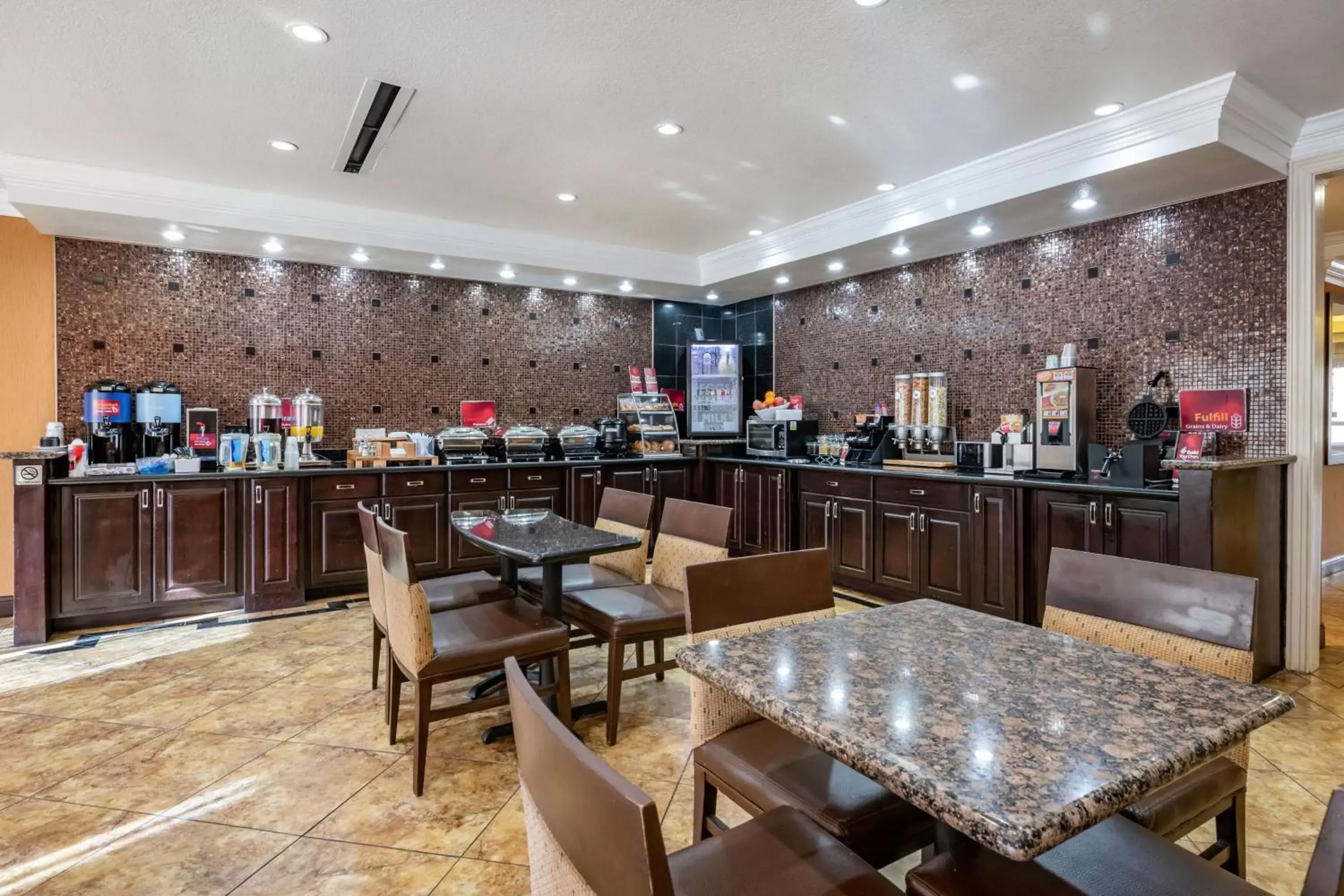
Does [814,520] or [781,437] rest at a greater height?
[781,437]

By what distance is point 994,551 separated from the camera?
166 inches

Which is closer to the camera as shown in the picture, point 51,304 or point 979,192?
point 979,192

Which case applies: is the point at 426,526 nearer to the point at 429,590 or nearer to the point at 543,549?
the point at 429,590

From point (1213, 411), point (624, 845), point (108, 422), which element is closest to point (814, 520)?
point (1213, 411)

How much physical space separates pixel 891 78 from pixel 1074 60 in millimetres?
773

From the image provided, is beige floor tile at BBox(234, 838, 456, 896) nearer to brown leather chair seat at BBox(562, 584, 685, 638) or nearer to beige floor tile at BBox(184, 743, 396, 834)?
beige floor tile at BBox(184, 743, 396, 834)

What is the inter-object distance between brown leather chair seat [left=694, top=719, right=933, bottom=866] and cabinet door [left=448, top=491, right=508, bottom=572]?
4.10m

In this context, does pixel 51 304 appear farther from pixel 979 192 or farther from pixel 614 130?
pixel 979 192

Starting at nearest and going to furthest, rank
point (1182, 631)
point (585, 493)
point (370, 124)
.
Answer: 1. point (1182, 631)
2. point (370, 124)
3. point (585, 493)

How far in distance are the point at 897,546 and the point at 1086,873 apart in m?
3.75

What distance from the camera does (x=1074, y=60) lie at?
119 inches

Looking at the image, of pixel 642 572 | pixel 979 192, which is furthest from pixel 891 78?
pixel 642 572

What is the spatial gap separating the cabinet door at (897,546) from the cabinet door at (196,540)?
4.49 metres

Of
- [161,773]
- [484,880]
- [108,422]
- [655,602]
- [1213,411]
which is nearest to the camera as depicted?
[484,880]
